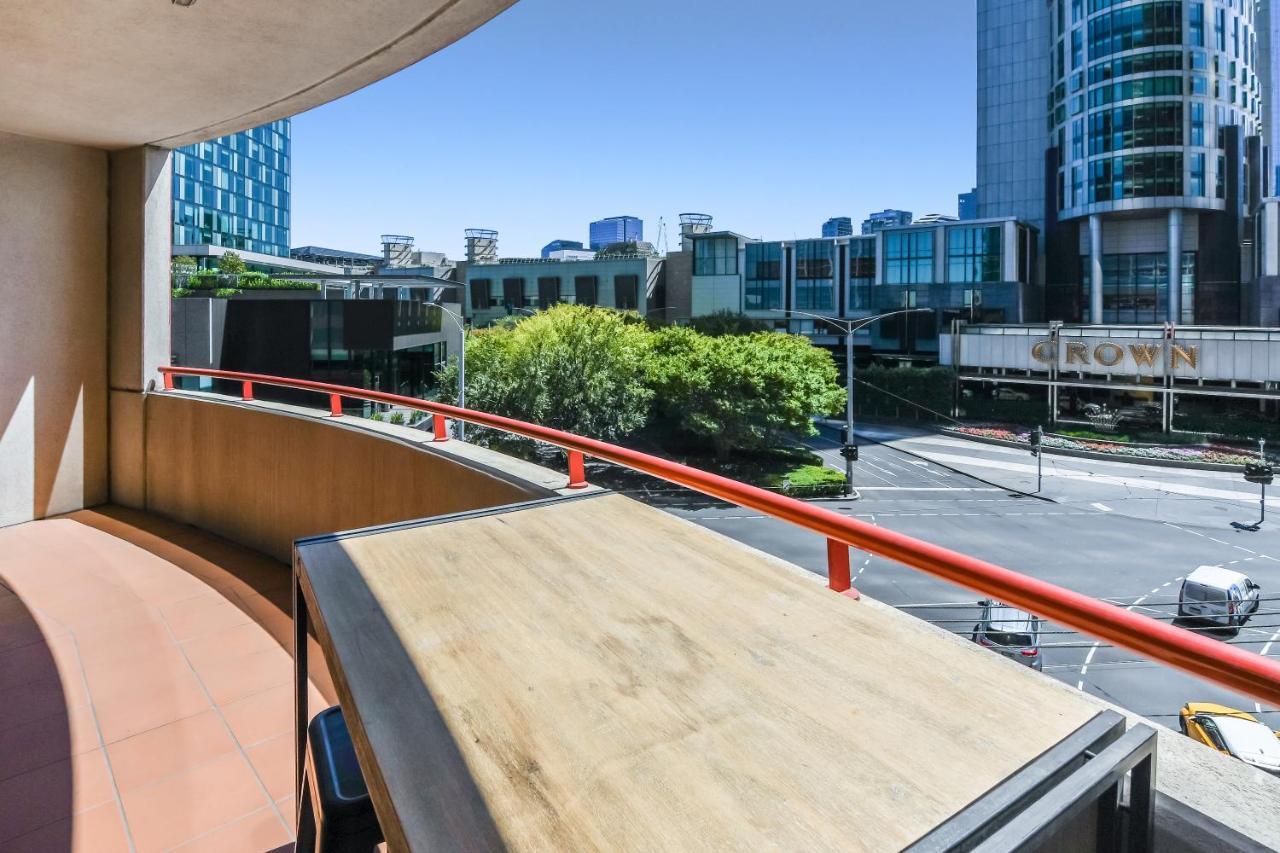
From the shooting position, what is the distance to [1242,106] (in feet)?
143

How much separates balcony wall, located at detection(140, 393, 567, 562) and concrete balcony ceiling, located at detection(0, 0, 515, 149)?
2297 mm

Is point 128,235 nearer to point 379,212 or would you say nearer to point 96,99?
point 96,99

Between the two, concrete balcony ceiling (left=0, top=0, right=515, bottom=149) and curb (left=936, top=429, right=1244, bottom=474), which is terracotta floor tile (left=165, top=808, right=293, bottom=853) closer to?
concrete balcony ceiling (left=0, top=0, right=515, bottom=149)

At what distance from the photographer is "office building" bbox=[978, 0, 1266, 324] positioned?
41844mm

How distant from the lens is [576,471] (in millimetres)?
3129

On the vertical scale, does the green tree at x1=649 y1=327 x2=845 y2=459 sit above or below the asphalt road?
above

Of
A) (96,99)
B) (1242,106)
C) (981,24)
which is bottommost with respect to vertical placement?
(96,99)

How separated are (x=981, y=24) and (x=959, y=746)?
226 ft

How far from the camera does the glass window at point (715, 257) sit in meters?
51.8

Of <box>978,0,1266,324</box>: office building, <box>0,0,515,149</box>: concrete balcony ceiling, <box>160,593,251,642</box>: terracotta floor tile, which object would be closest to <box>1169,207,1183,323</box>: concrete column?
<box>978,0,1266,324</box>: office building

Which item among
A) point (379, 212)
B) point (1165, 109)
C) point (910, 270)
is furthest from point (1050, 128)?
point (379, 212)

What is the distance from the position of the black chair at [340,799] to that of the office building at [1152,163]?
53570 millimetres

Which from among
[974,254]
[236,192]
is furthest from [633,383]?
[236,192]

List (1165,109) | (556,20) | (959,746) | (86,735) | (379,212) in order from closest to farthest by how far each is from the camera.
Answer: (959,746)
(86,735)
(556,20)
(1165,109)
(379,212)
